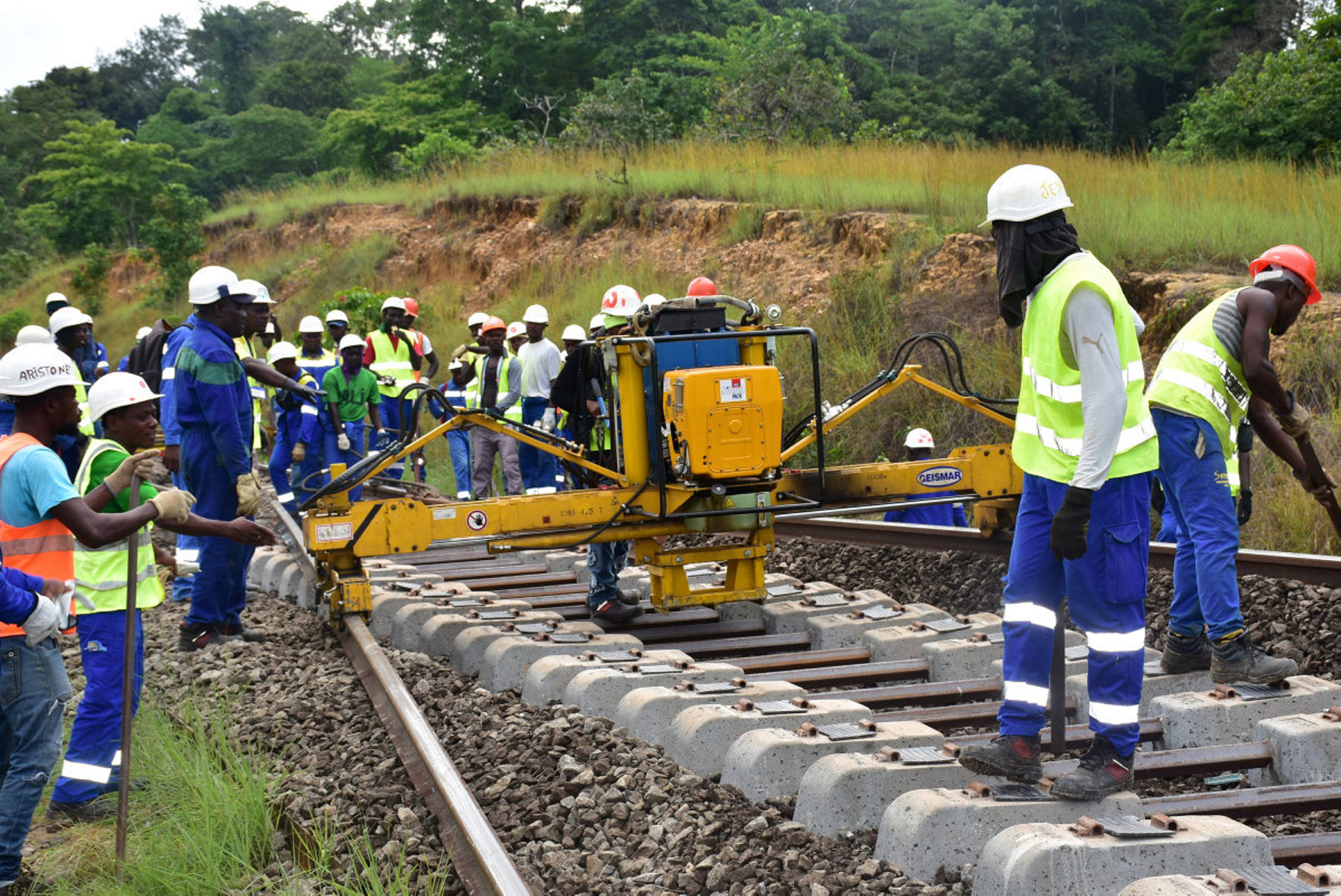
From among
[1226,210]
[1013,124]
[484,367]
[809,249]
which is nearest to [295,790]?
[484,367]

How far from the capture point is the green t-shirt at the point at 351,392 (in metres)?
11.8

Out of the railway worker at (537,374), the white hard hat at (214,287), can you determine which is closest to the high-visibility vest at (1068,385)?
the white hard hat at (214,287)

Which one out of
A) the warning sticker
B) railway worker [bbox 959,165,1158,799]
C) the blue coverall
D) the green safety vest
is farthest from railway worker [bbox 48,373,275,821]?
the green safety vest

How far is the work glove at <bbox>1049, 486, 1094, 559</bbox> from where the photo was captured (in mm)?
3820

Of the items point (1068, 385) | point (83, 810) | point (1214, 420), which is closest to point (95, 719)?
point (83, 810)

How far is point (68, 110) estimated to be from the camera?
58.4m

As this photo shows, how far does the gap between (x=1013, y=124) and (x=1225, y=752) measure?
3098cm

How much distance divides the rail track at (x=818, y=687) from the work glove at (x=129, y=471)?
1.40m

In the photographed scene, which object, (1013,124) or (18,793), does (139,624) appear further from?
(1013,124)

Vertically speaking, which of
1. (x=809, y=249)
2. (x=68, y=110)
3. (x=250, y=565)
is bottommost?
(x=250, y=565)

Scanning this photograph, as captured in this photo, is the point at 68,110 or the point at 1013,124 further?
the point at 68,110

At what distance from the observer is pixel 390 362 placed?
1343cm

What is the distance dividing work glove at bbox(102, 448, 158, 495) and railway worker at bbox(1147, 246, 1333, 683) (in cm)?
420

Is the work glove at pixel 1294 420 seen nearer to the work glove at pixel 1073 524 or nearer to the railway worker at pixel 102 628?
the work glove at pixel 1073 524
